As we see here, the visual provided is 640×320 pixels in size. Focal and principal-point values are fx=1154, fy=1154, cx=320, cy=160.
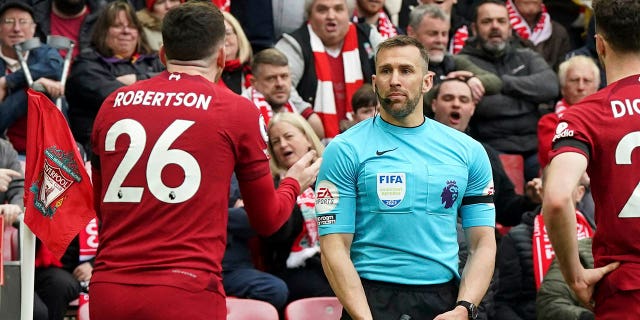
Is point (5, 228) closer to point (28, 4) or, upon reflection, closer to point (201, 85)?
point (201, 85)

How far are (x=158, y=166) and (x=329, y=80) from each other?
6.05m

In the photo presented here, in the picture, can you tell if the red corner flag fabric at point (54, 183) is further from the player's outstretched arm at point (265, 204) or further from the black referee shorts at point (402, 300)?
the black referee shorts at point (402, 300)

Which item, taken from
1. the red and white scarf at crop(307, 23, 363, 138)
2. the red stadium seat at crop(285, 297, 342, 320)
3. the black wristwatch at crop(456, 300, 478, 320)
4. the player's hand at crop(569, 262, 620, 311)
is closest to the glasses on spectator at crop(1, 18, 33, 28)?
the red and white scarf at crop(307, 23, 363, 138)

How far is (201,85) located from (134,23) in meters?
5.21

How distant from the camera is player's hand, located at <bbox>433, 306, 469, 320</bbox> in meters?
5.48

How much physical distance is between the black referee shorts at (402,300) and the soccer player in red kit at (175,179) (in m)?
0.64

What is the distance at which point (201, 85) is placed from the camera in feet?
17.4

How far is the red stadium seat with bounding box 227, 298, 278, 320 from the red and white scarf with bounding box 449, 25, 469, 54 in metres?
5.35

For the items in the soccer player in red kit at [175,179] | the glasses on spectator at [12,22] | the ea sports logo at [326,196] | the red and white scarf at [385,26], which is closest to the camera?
the soccer player in red kit at [175,179]

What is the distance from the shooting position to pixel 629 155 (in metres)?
A: 5.19

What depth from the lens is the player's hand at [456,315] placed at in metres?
5.48

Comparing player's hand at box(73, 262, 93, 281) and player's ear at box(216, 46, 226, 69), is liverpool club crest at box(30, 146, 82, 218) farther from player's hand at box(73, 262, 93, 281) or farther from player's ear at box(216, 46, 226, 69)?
player's hand at box(73, 262, 93, 281)

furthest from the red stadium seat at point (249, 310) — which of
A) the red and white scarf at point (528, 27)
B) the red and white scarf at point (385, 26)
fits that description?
the red and white scarf at point (528, 27)

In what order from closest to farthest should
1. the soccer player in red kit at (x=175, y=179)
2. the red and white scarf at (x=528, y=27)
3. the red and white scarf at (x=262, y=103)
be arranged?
the soccer player in red kit at (x=175, y=179) → the red and white scarf at (x=262, y=103) → the red and white scarf at (x=528, y=27)
